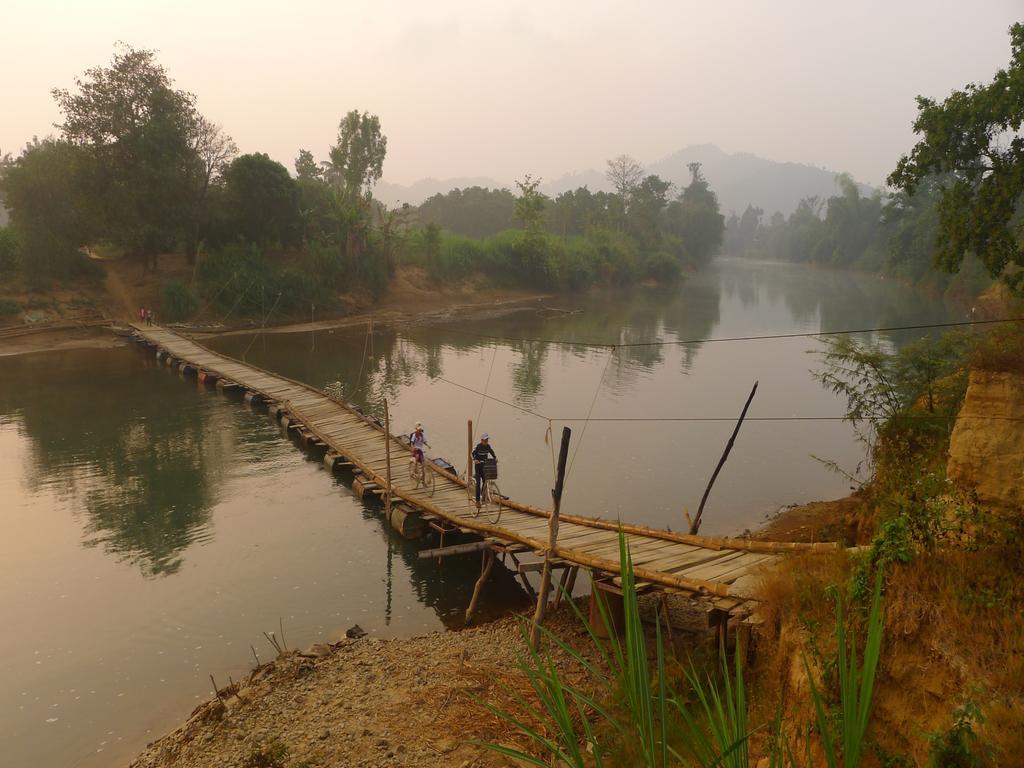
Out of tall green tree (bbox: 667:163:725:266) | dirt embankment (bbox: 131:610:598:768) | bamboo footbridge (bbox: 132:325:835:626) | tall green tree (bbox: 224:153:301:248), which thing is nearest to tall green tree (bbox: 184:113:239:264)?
tall green tree (bbox: 224:153:301:248)

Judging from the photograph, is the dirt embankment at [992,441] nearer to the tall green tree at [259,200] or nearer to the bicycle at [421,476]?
the bicycle at [421,476]

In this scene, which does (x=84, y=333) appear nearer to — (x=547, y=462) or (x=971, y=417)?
(x=547, y=462)

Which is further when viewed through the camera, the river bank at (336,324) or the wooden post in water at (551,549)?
the river bank at (336,324)

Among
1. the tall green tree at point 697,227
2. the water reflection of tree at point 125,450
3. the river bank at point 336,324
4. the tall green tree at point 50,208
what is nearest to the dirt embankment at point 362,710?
the water reflection of tree at point 125,450

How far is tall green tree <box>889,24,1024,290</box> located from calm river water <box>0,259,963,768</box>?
29.3ft

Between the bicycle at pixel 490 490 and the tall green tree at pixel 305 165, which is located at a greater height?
the tall green tree at pixel 305 165

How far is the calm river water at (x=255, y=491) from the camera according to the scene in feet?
43.9

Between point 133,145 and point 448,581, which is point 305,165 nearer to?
point 133,145

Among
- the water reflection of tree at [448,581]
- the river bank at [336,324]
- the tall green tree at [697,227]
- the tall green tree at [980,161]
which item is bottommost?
the water reflection of tree at [448,581]

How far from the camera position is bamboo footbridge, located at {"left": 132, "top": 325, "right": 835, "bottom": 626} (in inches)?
→ 456

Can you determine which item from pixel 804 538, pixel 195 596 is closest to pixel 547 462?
pixel 804 538

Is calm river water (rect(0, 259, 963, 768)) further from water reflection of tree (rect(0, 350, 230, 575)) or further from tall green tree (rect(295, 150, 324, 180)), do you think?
tall green tree (rect(295, 150, 324, 180))

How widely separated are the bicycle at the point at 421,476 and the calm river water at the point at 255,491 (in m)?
1.79

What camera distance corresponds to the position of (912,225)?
282 ft
